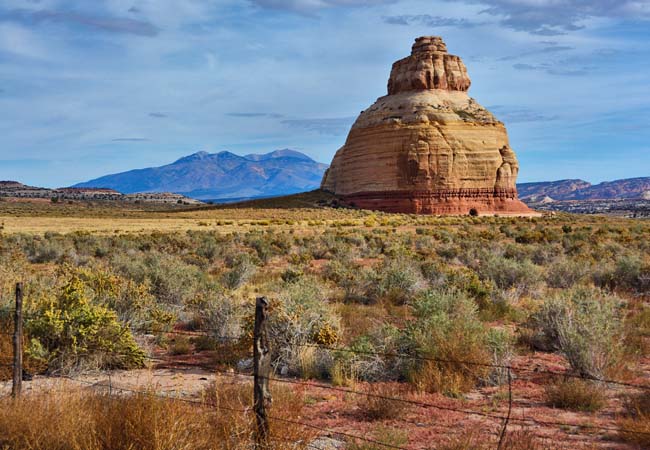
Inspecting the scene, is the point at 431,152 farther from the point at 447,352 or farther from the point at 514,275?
the point at 447,352

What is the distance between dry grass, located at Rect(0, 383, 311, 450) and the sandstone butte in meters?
65.3

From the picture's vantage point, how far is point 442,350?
7.10 meters

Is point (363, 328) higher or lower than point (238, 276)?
lower

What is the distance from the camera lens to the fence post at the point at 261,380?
4379mm

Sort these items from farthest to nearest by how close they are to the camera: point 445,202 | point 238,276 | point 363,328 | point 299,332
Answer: point 445,202, point 238,276, point 363,328, point 299,332

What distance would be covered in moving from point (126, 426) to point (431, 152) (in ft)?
223

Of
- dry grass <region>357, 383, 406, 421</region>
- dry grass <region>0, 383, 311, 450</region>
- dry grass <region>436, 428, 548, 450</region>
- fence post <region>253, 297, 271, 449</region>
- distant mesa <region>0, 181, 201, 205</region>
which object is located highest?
distant mesa <region>0, 181, 201, 205</region>

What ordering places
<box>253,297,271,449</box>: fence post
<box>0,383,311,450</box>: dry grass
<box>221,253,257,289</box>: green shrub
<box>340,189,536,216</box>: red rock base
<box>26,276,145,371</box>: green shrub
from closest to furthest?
<box>0,383,311,450</box>: dry grass
<box>253,297,271,449</box>: fence post
<box>26,276,145,371</box>: green shrub
<box>221,253,257,289</box>: green shrub
<box>340,189,536,216</box>: red rock base

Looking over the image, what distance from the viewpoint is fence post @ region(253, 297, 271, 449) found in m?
4.38

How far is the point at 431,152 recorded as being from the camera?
2746 inches

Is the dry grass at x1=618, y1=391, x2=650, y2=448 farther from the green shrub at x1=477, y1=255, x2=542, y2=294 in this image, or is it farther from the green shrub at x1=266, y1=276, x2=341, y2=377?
the green shrub at x1=477, y1=255, x2=542, y2=294

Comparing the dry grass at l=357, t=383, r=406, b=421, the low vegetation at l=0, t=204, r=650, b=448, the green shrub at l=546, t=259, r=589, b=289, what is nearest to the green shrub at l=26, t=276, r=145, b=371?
the low vegetation at l=0, t=204, r=650, b=448

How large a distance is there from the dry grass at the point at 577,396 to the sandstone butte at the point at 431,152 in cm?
6298

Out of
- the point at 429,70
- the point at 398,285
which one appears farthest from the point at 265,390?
the point at 429,70
